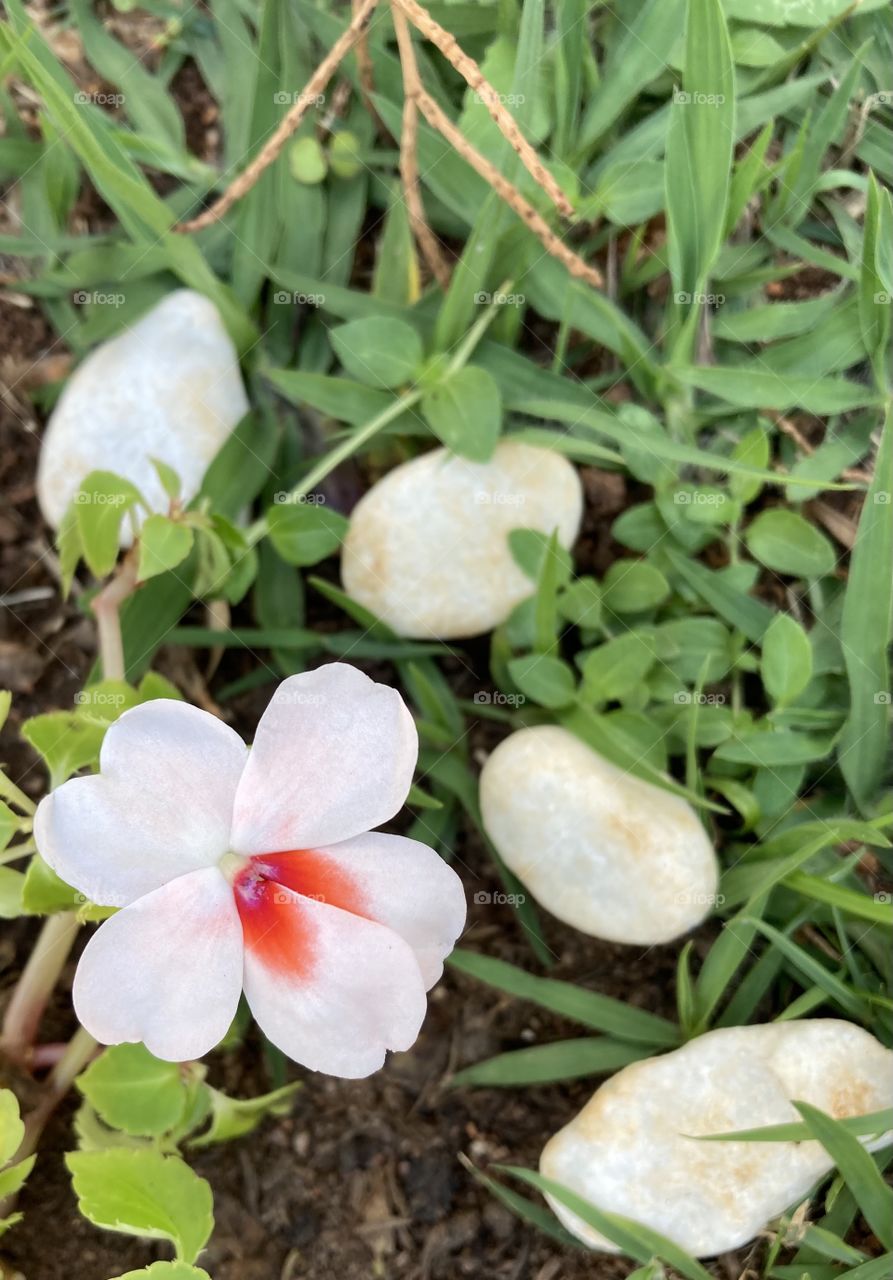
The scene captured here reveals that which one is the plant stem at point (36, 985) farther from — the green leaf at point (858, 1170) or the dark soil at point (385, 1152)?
the green leaf at point (858, 1170)

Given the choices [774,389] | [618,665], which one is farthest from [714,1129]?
[774,389]

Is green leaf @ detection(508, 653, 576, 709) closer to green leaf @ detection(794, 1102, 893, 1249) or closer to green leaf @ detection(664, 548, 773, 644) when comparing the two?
green leaf @ detection(664, 548, 773, 644)

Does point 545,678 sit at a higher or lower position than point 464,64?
lower

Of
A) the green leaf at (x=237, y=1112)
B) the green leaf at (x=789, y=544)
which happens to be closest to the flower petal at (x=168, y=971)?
the green leaf at (x=237, y=1112)

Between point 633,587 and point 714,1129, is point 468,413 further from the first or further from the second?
point 714,1129

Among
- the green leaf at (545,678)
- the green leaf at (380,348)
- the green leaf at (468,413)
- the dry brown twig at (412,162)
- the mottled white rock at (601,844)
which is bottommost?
the mottled white rock at (601,844)

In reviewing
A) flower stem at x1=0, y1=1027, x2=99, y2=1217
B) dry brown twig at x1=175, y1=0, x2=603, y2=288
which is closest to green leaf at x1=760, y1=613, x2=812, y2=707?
dry brown twig at x1=175, y1=0, x2=603, y2=288
